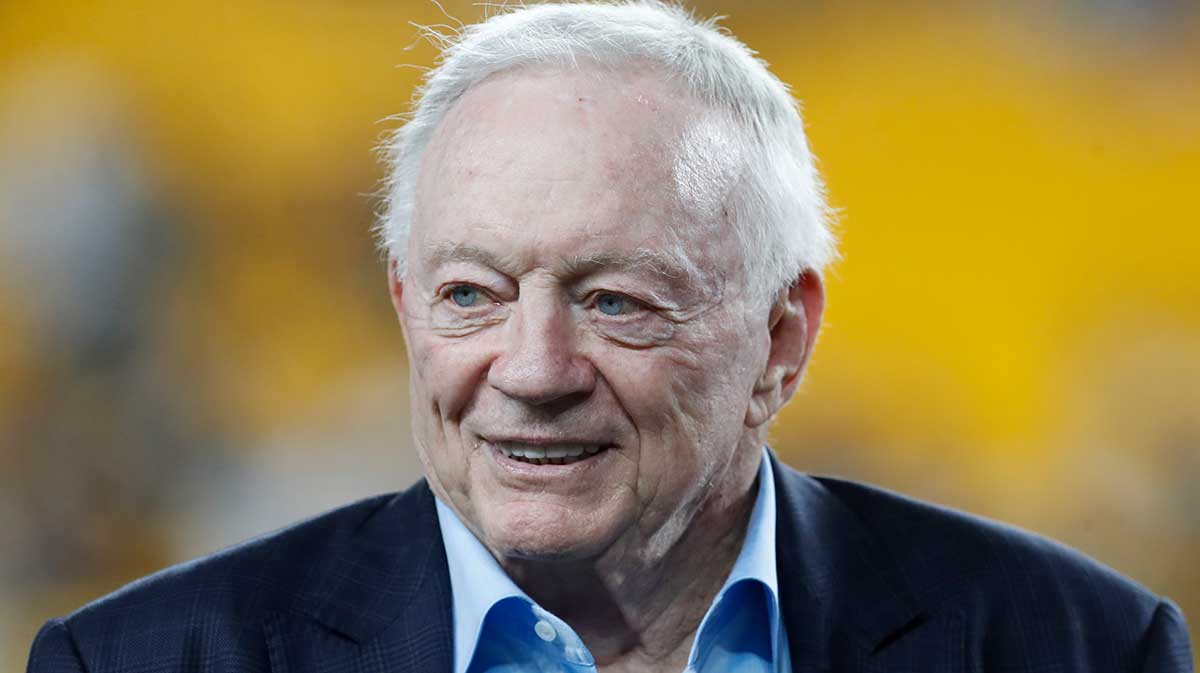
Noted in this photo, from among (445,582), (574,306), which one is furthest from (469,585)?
(574,306)

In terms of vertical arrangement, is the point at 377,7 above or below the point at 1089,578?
above

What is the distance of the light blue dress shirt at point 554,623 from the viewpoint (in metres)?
2.00

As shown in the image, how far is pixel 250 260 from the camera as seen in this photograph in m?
3.34

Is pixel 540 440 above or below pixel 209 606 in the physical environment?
above

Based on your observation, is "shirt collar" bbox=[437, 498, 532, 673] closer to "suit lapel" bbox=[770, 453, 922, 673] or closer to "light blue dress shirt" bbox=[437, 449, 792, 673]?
"light blue dress shirt" bbox=[437, 449, 792, 673]

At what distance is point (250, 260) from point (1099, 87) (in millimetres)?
1893

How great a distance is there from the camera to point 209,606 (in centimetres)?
203

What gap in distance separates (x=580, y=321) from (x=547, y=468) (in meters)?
0.18

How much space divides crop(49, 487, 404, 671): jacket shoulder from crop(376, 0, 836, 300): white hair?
41cm

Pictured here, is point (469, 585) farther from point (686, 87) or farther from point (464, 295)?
point (686, 87)

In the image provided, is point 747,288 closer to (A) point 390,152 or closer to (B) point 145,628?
(A) point 390,152

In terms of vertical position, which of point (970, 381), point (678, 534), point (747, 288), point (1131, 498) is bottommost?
point (1131, 498)

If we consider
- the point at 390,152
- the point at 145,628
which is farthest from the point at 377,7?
the point at 145,628

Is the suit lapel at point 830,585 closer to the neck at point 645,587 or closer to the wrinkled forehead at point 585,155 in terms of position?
the neck at point 645,587
